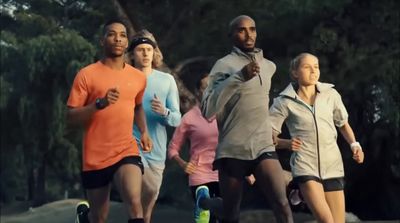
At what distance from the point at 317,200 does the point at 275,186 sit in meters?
0.66

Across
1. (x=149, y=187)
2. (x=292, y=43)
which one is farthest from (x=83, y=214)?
(x=292, y=43)

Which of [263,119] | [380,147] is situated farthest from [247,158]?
[380,147]

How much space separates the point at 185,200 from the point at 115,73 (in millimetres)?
21277

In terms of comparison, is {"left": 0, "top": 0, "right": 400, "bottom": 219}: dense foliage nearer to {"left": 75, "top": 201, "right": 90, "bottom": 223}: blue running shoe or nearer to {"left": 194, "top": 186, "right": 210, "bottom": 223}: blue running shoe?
{"left": 194, "top": 186, "right": 210, "bottom": 223}: blue running shoe

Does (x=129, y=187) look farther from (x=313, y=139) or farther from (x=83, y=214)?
(x=83, y=214)

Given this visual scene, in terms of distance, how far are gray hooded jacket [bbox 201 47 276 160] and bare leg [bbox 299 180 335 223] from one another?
61 centimetres

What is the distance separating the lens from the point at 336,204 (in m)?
7.89

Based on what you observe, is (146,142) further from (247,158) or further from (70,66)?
(70,66)

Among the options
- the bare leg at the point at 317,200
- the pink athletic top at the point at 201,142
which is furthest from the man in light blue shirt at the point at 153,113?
the bare leg at the point at 317,200

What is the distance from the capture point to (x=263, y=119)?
7.36m

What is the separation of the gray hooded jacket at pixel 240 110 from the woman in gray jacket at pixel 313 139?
56 centimetres

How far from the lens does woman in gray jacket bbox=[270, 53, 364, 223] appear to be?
25.8 ft

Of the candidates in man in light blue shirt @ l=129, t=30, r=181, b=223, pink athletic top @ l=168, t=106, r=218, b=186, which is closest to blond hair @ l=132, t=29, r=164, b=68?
man in light blue shirt @ l=129, t=30, r=181, b=223

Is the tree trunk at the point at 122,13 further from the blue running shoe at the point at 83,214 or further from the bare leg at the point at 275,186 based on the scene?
the bare leg at the point at 275,186
